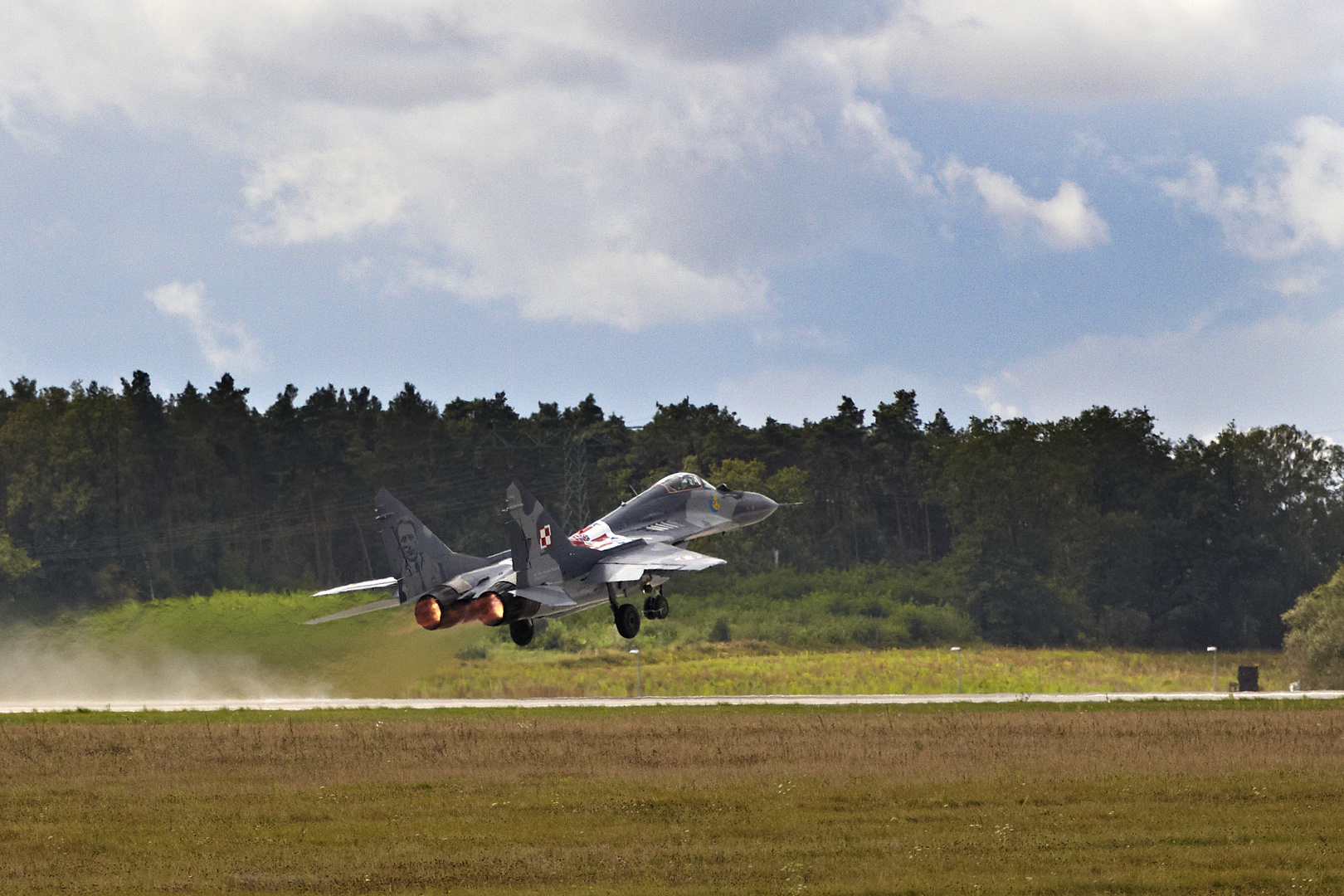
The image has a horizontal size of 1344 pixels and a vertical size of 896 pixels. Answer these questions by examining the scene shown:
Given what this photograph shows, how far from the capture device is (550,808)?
27.2m

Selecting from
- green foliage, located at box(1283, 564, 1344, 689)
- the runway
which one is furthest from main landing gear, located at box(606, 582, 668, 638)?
green foliage, located at box(1283, 564, 1344, 689)

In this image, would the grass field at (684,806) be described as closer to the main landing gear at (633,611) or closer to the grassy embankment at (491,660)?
the main landing gear at (633,611)

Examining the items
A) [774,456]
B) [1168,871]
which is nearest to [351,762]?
[1168,871]

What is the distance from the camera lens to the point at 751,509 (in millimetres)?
48500

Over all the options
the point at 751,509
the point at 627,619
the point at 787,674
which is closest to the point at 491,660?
the point at 787,674

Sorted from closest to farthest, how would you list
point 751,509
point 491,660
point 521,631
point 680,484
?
1. point 521,631
2. point 680,484
3. point 751,509
4. point 491,660

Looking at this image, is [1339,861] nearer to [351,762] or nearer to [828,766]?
A: [828,766]

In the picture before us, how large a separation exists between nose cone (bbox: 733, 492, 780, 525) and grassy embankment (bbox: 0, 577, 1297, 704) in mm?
18069

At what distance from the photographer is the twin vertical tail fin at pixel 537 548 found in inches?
1613

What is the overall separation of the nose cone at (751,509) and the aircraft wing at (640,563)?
516 cm

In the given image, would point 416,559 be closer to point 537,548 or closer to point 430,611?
point 430,611

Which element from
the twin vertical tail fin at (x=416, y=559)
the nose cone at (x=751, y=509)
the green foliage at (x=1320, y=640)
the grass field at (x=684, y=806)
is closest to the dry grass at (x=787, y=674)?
the green foliage at (x=1320, y=640)

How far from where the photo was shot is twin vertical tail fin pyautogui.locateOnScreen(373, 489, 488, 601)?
143 ft

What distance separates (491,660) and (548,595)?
3219cm
